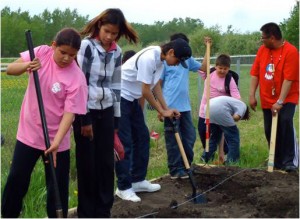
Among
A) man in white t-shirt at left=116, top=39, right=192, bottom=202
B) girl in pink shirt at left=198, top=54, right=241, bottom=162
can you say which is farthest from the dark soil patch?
girl in pink shirt at left=198, top=54, right=241, bottom=162

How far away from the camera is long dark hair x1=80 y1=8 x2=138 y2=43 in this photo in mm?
4195

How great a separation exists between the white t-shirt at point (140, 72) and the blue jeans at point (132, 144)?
0.10 metres

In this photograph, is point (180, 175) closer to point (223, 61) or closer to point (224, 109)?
point (224, 109)

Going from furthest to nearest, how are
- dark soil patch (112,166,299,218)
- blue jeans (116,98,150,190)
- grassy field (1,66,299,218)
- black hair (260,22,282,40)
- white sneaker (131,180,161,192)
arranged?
1. black hair (260,22,282,40)
2. white sneaker (131,180,161,192)
3. blue jeans (116,98,150,190)
4. grassy field (1,66,299,218)
5. dark soil patch (112,166,299,218)

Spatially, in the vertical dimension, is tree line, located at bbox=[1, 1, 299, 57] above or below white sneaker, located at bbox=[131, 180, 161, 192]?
above

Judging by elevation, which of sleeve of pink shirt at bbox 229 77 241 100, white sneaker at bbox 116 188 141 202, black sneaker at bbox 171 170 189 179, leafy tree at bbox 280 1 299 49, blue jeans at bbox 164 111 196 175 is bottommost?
black sneaker at bbox 171 170 189 179

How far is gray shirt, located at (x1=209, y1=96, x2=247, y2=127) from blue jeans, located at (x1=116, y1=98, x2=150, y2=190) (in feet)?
5.64

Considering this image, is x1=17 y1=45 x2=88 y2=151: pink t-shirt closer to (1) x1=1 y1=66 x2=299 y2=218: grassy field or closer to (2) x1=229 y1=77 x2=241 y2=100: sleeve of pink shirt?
(1) x1=1 y1=66 x2=299 y2=218: grassy field

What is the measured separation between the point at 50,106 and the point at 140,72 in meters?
1.56

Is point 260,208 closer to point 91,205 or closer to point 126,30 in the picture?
point 91,205

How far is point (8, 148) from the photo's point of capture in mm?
6383

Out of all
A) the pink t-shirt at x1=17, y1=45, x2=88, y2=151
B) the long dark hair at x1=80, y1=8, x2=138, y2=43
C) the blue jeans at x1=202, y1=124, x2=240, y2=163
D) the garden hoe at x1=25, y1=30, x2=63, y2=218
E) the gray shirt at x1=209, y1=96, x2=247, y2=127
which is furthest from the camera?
the blue jeans at x1=202, y1=124, x2=240, y2=163

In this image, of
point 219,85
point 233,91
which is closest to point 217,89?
point 219,85

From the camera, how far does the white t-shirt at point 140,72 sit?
203 inches
